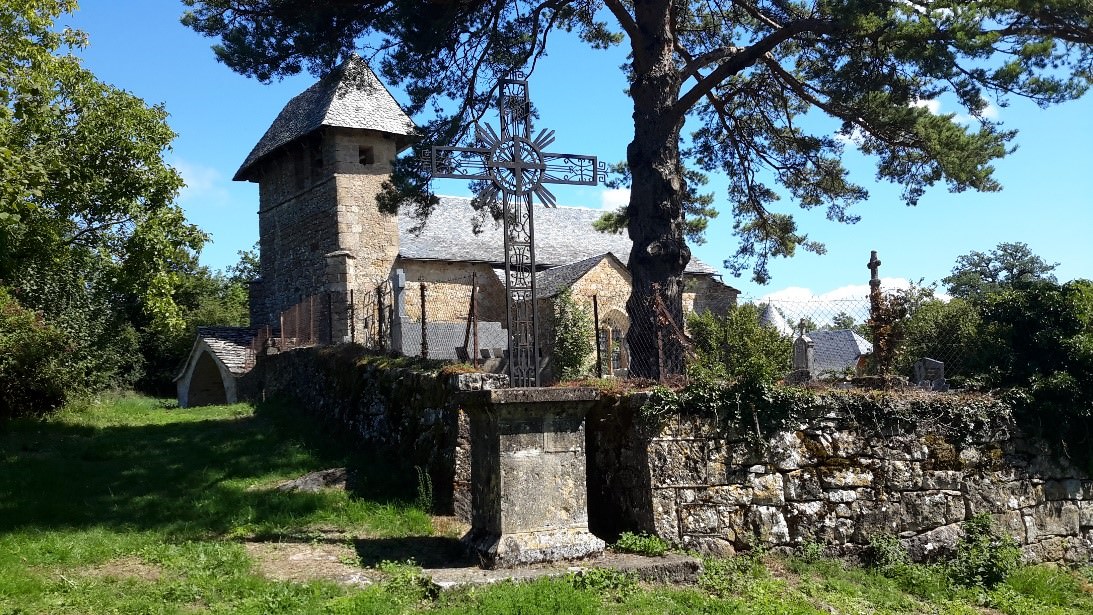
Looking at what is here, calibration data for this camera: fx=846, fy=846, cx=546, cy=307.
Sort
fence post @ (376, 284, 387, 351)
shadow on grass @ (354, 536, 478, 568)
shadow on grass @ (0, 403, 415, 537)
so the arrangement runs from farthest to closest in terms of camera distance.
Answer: fence post @ (376, 284, 387, 351)
shadow on grass @ (0, 403, 415, 537)
shadow on grass @ (354, 536, 478, 568)

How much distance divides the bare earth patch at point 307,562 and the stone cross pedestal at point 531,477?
0.92m

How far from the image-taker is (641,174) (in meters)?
11.0

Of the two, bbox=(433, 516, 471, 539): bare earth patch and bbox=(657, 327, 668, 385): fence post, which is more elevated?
bbox=(657, 327, 668, 385): fence post

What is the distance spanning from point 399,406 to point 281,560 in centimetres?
329

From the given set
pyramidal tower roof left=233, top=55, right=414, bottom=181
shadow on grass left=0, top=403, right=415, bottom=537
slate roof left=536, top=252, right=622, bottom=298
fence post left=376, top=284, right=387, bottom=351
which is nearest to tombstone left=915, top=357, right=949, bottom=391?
shadow on grass left=0, top=403, right=415, bottom=537

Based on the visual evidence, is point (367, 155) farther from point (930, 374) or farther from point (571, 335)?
point (930, 374)

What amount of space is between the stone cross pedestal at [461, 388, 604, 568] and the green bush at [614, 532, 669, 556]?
1.11 feet

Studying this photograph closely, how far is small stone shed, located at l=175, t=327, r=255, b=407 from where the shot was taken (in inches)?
804

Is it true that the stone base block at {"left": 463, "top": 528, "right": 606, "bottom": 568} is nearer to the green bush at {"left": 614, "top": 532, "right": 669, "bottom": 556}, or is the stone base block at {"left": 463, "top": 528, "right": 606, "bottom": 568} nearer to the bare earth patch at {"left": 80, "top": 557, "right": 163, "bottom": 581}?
the green bush at {"left": 614, "top": 532, "right": 669, "bottom": 556}

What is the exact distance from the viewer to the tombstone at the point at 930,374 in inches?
351

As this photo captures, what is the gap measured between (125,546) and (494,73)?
8.26 meters

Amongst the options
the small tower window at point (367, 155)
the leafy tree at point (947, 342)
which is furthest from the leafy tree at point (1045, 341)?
the small tower window at point (367, 155)

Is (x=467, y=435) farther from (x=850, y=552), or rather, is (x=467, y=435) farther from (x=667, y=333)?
(x=850, y=552)

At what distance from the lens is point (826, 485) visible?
23.7ft
